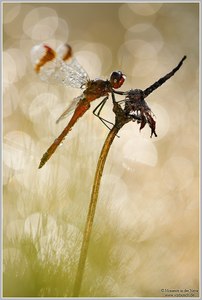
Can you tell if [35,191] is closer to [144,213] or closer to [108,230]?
[108,230]

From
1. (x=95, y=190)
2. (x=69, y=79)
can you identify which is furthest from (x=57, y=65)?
(x=95, y=190)

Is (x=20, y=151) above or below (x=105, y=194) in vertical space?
above

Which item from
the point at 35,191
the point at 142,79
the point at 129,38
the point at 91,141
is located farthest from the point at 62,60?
the point at 129,38

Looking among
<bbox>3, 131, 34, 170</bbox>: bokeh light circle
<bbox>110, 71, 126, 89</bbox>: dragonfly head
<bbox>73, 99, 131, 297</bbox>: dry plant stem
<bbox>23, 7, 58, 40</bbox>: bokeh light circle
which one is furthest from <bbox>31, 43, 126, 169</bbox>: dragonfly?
<bbox>23, 7, 58, 40</bbox>: bokeh light circle

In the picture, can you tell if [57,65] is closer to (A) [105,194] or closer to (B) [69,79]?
(B) [69,79]

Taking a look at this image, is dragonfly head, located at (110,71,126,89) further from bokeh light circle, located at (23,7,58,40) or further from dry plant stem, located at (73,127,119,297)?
bokeh light circle, located at (23,7,58,40)

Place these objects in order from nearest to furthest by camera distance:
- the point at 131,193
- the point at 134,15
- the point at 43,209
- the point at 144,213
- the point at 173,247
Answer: the point at 43,209
the point at 144,213
the point at 173,247
the point at 131,193
the point at 134,15
